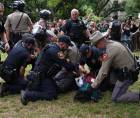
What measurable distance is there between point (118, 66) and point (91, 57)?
920 mm

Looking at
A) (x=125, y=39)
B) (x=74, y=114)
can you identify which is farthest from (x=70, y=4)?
(x=74, y=114)

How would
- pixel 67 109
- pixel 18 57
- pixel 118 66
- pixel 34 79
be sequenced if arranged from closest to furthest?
pixel 67 109, pixel 118 66, pixel 34 79, pixel 18 57

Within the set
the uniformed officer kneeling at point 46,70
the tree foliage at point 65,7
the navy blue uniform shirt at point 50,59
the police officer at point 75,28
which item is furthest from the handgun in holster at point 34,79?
the tree foliage at point 65,7

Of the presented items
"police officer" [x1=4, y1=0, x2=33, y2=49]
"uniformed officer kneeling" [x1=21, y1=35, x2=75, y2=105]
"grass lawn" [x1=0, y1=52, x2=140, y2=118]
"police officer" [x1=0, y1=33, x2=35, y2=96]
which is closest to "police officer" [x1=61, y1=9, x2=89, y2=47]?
"police officer" [x1=4, y1=0, x2=33, y2=49]

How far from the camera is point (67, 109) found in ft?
25.4

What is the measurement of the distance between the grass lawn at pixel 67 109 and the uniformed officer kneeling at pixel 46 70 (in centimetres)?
16

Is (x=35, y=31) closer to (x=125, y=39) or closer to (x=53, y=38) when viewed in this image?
(x=53, y=38)

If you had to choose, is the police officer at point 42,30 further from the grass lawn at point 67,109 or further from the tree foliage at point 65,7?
the tree foliage at point 65,7

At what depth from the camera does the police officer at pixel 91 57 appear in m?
8.39

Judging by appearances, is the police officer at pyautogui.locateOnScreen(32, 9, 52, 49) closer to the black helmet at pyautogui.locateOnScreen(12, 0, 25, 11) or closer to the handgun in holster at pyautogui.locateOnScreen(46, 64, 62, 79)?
the black helmet at pyautogui.locateOnScreen(12, 0, 25, 11)

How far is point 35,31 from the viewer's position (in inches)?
374

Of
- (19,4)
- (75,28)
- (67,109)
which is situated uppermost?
(19,4)

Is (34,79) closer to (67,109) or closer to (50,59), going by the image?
(50,59)

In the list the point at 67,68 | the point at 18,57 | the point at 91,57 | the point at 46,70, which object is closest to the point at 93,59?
the point at 91,57
